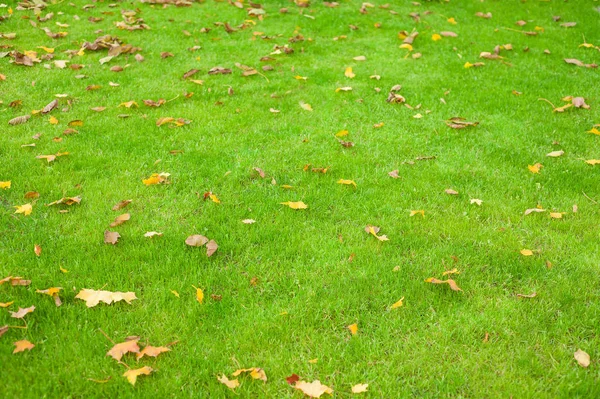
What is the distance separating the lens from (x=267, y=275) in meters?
3.51

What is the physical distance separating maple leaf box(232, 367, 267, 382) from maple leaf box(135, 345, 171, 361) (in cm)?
42

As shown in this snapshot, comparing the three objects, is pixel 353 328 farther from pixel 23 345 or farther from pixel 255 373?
pixel 23 345

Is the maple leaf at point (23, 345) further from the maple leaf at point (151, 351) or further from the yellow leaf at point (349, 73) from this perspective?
the yellow leaf at point (349, 73)

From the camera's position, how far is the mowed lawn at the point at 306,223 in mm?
2869

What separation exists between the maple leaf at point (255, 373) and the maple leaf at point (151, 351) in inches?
16.6

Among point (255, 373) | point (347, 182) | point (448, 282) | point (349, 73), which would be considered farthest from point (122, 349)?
point (349, 73)

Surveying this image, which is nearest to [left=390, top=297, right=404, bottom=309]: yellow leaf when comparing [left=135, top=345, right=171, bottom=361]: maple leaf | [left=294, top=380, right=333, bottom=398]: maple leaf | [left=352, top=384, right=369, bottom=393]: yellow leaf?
[left=352, top=384, right=369, bottom=393]: yellow leaf

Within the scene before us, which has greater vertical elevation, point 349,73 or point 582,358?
point 349,73

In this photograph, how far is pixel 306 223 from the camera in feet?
13.2

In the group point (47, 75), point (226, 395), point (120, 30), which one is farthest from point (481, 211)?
point (120, 30)

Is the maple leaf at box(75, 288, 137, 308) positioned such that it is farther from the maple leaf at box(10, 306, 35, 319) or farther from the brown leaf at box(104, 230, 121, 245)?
the brown leaf at box(104, 230, 121, 245)

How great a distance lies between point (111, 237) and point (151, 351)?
1.15 m

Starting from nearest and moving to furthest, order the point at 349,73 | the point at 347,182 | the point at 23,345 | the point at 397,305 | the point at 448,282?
1. the point at 23,345
2. the point at 397,305
3. the point at 448,282
4. the point at 347,182
5. the point at 349,73

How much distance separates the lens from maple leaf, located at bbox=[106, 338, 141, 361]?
Result: 9.12 feet
